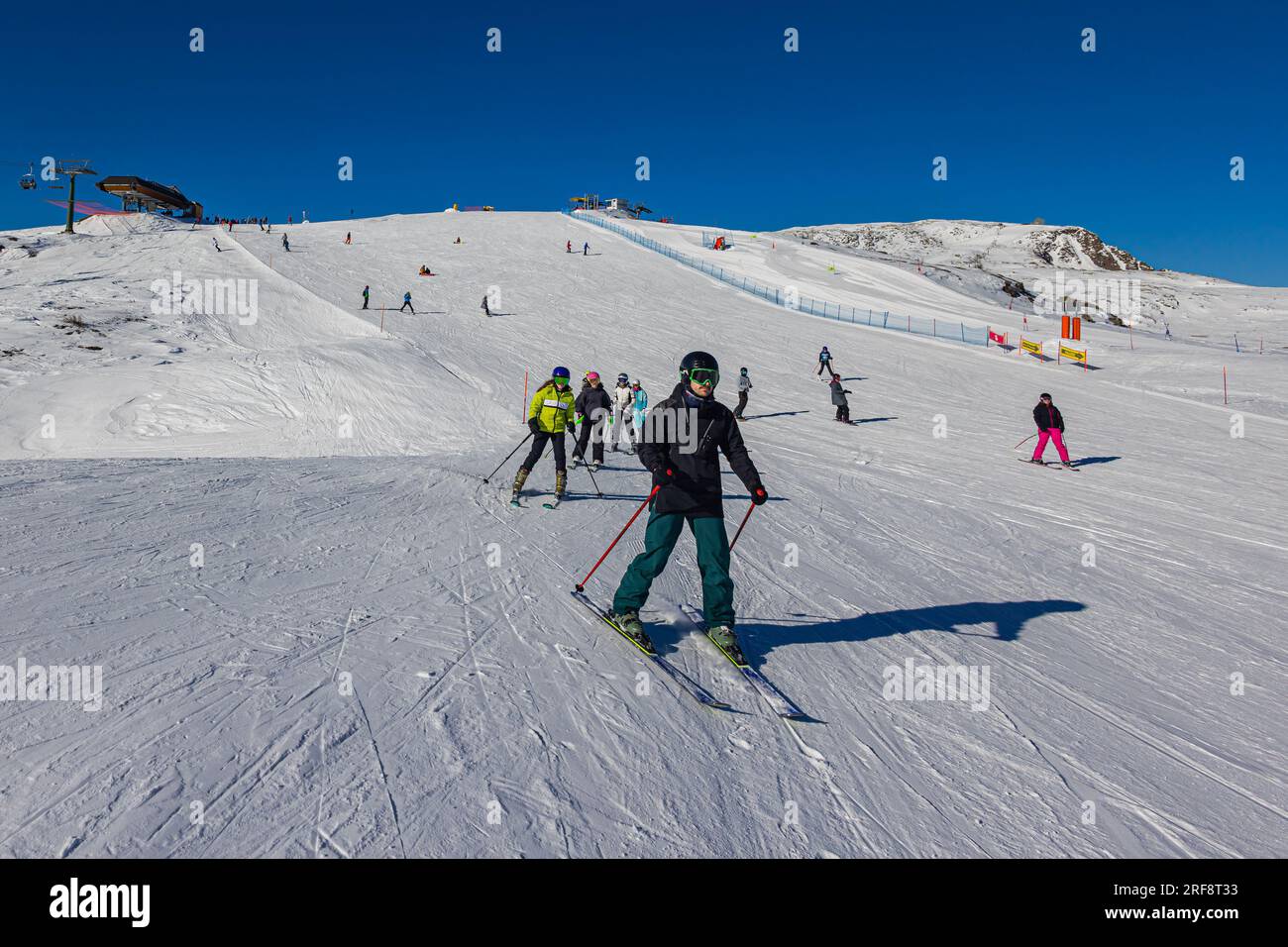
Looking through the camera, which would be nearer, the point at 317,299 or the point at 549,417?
the point at 549,417

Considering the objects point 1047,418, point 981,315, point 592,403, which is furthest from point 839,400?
point 981,315

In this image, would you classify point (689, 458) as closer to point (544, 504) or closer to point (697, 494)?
point (697, 494)

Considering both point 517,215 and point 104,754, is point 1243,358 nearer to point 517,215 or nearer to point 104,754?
point 104,754

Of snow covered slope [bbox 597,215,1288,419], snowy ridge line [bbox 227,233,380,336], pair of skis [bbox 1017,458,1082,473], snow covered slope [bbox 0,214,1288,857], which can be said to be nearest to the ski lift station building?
snowy ridge line [bbox 227,233,380,336]

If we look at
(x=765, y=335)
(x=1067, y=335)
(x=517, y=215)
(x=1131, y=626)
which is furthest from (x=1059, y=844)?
(x=517, y=215)

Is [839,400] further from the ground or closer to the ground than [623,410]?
further from the ground

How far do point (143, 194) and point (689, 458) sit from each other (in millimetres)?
61880

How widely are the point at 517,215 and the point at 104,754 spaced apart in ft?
220

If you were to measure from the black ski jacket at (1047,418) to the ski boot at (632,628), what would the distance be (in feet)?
39.9

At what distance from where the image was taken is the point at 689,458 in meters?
4.31

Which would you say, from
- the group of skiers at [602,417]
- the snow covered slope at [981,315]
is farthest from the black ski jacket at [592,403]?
the snow covered slope at [981,315]

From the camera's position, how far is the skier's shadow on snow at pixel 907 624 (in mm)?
5016

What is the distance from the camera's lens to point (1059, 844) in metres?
2.95

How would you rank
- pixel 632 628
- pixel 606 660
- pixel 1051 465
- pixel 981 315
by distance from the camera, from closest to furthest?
1. pixel 606 660
2. pixel 632 628
3. pixel 1051 465
4. pixel 981 315
